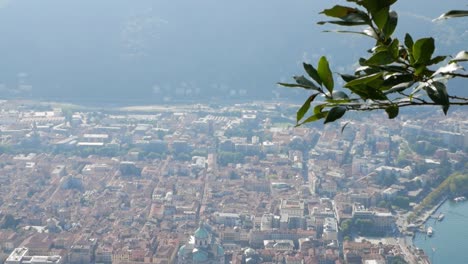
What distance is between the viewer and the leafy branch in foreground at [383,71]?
36cm

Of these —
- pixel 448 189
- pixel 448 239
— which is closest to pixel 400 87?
pixel 448 239

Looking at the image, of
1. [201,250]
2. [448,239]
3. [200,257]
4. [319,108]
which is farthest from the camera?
[448,239]

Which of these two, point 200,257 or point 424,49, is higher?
point 424,49

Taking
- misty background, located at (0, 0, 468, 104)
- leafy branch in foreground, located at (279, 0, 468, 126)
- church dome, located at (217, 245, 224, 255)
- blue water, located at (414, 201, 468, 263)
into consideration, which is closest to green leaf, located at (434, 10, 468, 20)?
leafy branch in foreground, located at (279, 0, 468, 126)

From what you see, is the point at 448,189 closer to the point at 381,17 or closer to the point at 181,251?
the point at 181,251

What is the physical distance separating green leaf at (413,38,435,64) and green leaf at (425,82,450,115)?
0.02 meters

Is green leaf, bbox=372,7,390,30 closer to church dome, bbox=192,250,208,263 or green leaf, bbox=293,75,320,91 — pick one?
green leaf, bbox=293,75,320,91

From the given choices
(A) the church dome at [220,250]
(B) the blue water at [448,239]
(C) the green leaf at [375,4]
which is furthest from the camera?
(B) the blue water at [448,239]

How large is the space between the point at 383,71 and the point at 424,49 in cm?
3

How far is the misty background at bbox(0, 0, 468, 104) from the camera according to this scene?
60.6 feet

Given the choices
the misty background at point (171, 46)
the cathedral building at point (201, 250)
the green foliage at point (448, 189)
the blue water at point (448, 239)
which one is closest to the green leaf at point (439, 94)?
the cathedral building at point (201, 250)

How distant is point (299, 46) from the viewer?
2166 centimetres

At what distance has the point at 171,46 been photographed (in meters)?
21.8

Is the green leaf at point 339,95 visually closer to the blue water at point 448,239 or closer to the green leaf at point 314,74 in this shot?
the green leaf at point 314,74
